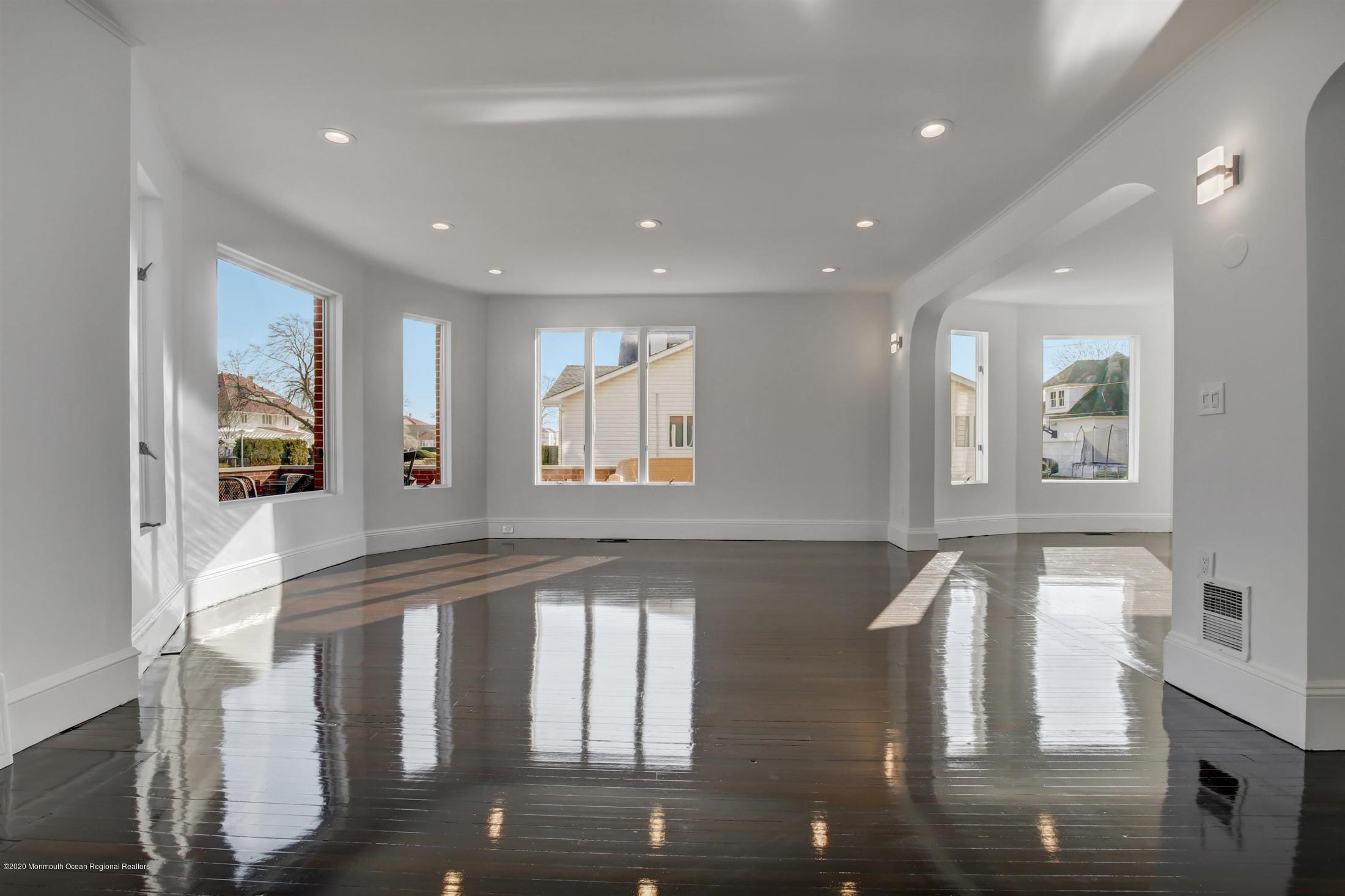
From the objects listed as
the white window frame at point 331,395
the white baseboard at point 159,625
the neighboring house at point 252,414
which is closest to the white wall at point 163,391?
the white baseboard at point 159,625

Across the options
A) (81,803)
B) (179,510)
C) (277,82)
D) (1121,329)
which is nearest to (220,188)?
(277,82)

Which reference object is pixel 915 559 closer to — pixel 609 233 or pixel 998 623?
pixel 998 623

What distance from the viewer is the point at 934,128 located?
11.7ft

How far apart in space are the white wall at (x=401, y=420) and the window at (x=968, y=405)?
547 cm

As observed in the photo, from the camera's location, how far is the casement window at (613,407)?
794 centimetres

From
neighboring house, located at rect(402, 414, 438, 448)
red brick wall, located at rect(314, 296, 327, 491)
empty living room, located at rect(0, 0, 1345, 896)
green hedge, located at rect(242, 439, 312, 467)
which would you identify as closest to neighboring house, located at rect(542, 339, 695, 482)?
neighboring house, located at rect(402, 414, 438, 448)

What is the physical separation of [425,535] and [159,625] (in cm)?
354

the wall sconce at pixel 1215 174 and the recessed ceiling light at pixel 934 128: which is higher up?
the recessed ceiling light at pixel 934 128

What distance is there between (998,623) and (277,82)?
15.8 feet

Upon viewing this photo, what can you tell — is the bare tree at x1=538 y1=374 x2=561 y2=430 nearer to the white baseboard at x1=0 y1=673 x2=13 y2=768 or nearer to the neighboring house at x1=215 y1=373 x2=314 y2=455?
the neighboring house at x1=215 y1=373 x2=314 y2=455

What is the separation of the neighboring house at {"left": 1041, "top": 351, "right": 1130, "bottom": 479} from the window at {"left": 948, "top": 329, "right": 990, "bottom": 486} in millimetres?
944

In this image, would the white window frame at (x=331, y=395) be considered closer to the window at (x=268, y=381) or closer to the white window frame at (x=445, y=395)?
the window at (x=268, y=381)

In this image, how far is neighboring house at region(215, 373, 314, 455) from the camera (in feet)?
16.0

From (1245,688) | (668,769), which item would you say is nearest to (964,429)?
(1245,688)
